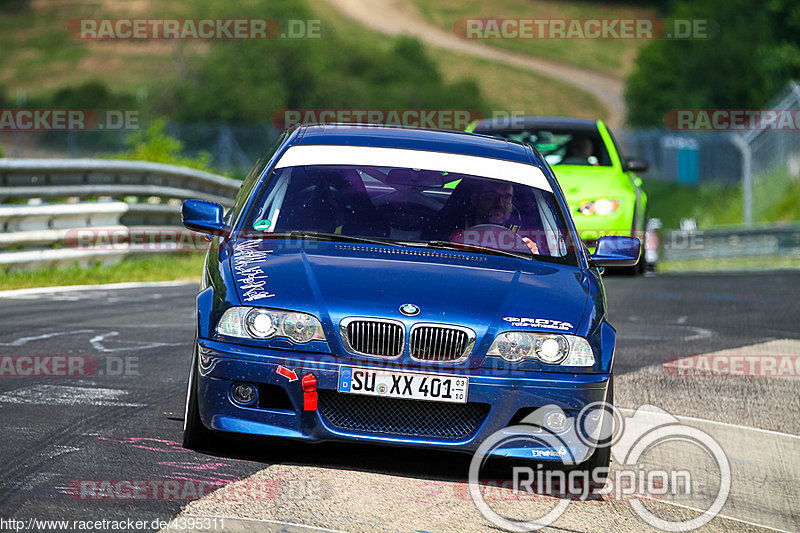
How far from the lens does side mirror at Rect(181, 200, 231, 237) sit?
22.1 feet

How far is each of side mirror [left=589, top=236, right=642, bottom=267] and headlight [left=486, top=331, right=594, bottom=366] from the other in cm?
134

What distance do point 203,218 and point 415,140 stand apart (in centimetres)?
132

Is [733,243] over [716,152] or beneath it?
beneath

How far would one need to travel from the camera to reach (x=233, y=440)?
19.1ft

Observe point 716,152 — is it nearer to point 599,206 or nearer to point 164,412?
point 599,206

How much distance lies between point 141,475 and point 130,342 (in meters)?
4.06

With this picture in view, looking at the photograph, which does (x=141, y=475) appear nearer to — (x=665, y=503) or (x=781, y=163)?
(x=665, y=503)

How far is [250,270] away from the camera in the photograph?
234 inches

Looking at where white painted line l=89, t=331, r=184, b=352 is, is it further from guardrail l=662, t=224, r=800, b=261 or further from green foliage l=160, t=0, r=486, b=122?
green foliage l=160, t=0, r=486, b=122

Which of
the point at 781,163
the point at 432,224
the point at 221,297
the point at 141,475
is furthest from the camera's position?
the point at 781,163

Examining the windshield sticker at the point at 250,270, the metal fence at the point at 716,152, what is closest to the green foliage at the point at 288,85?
the metal fence at the point at 716,152

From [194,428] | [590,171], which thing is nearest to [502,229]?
[194,428]

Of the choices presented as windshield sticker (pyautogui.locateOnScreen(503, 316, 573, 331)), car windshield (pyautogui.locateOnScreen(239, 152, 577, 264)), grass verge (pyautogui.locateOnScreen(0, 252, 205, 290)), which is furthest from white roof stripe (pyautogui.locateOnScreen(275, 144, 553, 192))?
grass verge (pyautogui.locateOnScreen(0, 252, 205, 290))

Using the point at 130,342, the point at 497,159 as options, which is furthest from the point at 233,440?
the point at 130,342
